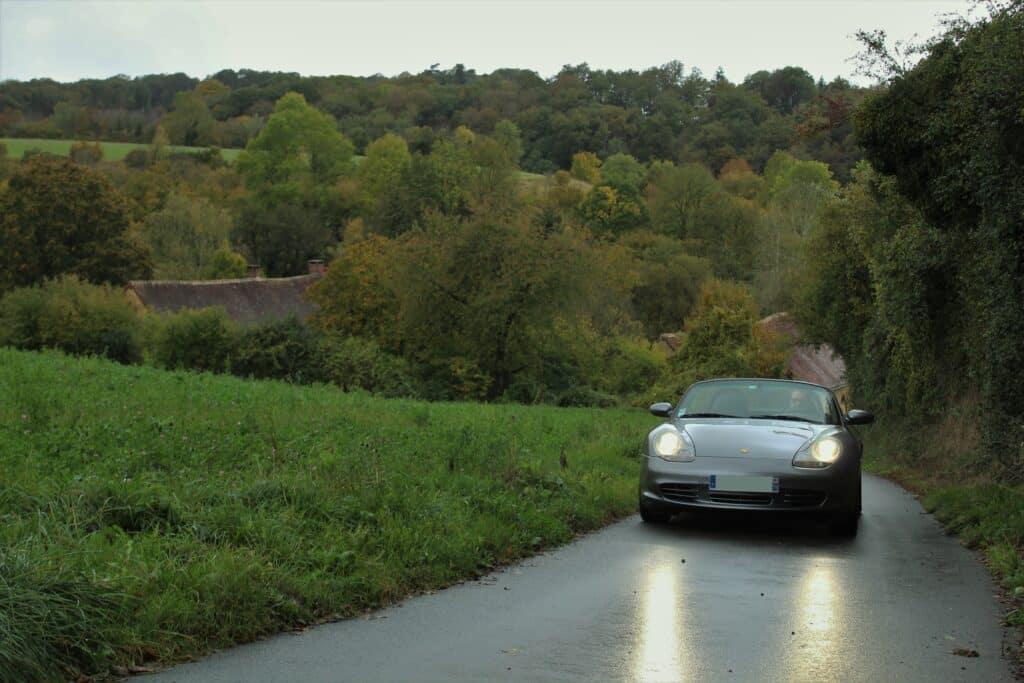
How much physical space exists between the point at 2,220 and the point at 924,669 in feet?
231

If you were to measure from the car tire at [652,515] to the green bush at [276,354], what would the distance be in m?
41.1

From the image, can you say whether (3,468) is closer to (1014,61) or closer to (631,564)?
(631,564)

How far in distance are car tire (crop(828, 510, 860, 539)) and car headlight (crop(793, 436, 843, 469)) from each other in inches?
21.7

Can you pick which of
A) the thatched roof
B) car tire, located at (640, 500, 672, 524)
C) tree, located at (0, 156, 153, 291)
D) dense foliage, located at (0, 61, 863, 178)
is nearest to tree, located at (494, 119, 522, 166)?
dense foliage, located at (0, 61, 863, 178)

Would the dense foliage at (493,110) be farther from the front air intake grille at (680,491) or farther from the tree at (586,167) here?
the front air intake grille at (680,491)

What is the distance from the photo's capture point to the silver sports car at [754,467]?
10.5 metres

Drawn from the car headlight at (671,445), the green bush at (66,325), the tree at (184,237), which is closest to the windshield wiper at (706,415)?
the car headlight at (671,445)

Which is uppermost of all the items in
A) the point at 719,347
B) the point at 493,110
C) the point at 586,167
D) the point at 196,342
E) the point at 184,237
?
the point at 493,110

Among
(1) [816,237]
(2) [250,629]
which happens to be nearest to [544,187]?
(1) [816,237]

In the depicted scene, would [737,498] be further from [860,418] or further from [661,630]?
[661,630]

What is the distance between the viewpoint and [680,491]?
1077cm

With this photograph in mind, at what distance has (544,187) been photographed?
397 feet

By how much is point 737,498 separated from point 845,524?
1.26 metres

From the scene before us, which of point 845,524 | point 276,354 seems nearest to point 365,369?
point 276,354
